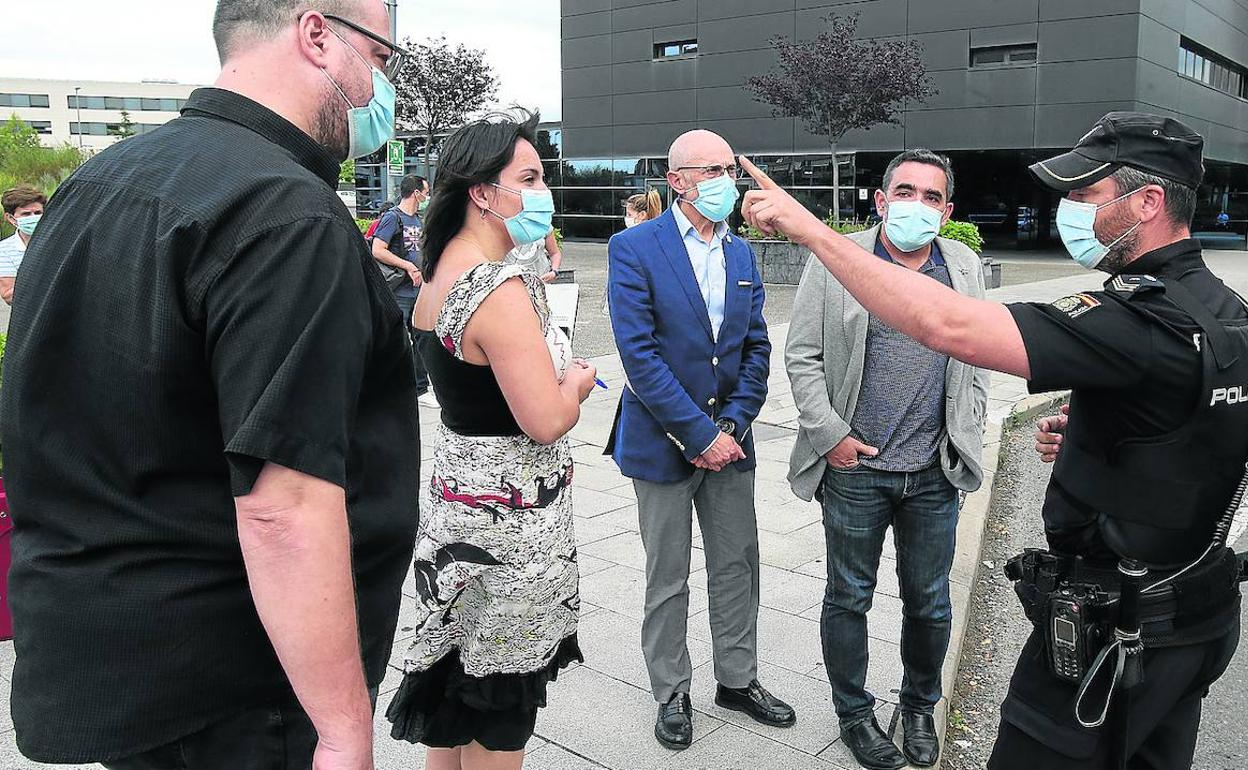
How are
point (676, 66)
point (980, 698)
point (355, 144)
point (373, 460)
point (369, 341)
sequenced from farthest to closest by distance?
point (676, 66), point (980, 698), point (355, 144), point (373, 460), point (369, 341)

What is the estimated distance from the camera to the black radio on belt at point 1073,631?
228 centimetres

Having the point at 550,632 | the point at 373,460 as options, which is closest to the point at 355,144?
the point at 373,460

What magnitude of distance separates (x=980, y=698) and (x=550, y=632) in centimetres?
232

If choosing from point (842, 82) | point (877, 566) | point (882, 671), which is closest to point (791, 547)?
point (882, 671)

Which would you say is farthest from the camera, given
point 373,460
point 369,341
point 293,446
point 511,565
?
point 511,565

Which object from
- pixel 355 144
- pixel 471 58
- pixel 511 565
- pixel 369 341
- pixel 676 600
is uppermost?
pixel 471 58

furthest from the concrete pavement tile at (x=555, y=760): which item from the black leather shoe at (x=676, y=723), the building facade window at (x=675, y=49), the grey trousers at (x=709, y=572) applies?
the building facade window at (x=675, y=49)

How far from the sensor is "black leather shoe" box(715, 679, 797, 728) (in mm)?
3514

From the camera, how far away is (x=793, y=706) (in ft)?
12.0

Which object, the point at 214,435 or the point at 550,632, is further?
the point at 550,632

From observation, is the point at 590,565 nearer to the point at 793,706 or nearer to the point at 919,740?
the point at 793,706

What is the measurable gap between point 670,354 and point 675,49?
31.9m

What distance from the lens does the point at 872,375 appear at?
338 centimetres

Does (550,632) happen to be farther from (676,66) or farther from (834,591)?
(676,66)
